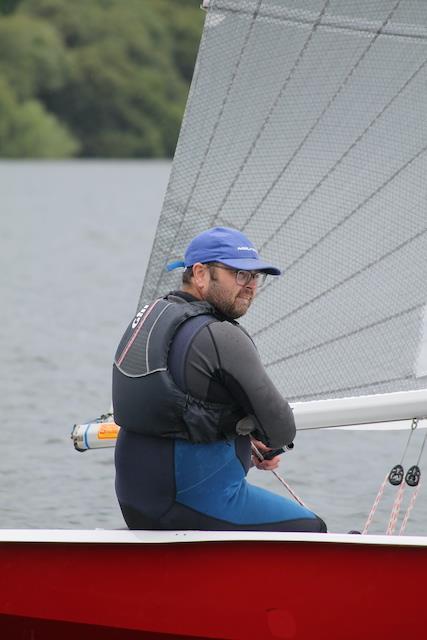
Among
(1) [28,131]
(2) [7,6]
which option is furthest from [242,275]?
(2) [7,6]

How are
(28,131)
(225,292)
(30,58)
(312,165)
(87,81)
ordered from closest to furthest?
(225,292) < (312,165) < (28,131) < (30,58) < (87,81)

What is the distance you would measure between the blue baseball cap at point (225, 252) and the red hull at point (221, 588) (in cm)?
54

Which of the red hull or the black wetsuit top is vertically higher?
the black wetsuit top

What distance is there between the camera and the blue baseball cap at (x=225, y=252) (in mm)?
3238

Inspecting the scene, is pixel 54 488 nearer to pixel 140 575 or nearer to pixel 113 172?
pixel 140 575

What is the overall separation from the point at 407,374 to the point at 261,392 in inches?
30.1

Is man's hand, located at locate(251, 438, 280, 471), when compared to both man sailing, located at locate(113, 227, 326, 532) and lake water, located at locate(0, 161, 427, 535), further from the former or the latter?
lake water, located at locate(0, 161, 427, 535)

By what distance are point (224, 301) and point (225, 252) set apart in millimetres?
97

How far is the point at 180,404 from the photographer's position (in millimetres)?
3182

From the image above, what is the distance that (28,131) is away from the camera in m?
41.8

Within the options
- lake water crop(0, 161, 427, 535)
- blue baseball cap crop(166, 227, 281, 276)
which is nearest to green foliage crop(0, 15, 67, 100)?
lake water crop(0, 161, 427, 535)

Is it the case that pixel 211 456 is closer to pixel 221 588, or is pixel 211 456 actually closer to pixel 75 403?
pixel 221 588

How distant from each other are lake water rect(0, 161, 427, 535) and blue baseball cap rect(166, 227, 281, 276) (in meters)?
2.23

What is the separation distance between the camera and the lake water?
582 cm
